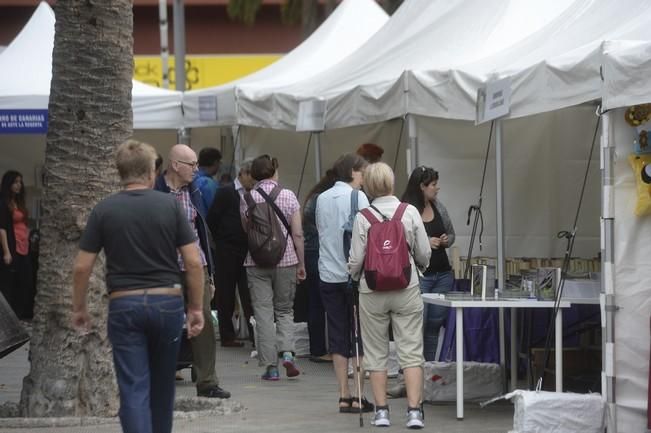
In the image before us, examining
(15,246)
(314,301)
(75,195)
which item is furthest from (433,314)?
(15,246)

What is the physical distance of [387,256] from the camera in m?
9.02

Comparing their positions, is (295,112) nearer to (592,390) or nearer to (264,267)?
(264,267)

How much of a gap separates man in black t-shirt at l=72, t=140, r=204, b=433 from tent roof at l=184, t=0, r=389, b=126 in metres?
8.79

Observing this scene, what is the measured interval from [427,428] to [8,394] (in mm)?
3657

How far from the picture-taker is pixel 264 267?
38.4 feet

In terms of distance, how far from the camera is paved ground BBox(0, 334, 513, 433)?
9297mm

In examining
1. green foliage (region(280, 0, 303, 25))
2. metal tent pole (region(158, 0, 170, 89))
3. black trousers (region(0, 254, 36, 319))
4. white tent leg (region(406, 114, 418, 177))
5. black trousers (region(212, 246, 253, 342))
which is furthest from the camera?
green foliage (region(280, 0, 303, 25))

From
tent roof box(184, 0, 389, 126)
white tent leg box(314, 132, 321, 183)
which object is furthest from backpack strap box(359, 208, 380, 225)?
tent roof box(184, 0, 389, 126)

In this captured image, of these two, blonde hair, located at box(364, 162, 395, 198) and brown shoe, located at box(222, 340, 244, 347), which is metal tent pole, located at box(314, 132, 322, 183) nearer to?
brown shoe, located at box(222, 340, 244, 347)

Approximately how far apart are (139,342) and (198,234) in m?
3.30

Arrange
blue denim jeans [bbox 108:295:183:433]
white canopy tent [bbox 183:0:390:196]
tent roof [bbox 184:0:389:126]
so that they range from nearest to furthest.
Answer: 1. blue denim jeans [bbox 108:295:183:433]
2. white canopy tent [bbox 183:0:390:196]
3. tent roof [bbox 184:0:389:126]

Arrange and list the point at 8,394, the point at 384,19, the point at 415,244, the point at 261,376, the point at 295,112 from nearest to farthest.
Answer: the point at 415,244 → the point at 8,394 → the point at 261,376 → the point at 295,112 → the point at 384,19

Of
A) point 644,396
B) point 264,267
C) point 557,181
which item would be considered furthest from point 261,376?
point 644,396

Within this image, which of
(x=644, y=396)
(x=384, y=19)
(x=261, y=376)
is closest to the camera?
(x=644, y=396)
